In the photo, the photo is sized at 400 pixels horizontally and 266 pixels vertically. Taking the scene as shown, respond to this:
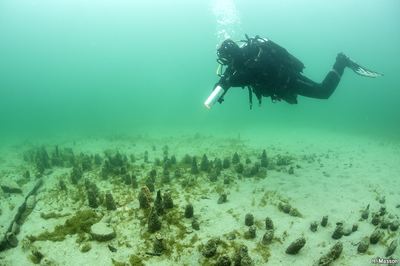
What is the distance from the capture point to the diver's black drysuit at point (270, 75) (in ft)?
18.7

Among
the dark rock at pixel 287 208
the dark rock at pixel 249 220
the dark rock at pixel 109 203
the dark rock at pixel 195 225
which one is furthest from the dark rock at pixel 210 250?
the dark rock at pixel 109 203

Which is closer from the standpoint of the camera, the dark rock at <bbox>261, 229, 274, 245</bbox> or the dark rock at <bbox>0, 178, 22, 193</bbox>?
the dark rock at <bbox>261, 229, 274, 245</bbox>

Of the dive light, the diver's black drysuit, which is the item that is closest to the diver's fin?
the diver's black drysuit

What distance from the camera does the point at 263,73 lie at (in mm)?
5914

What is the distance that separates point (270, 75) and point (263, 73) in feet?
0.92

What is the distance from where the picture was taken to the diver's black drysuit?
18.7ft

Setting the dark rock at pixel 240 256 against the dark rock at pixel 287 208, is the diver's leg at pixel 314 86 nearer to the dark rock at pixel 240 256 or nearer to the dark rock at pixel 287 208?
the dark rock at pixel 287 208

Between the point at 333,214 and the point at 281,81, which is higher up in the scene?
the point at 281,81

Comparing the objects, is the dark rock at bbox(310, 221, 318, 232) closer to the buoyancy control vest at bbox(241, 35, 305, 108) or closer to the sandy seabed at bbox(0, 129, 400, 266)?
the sandy seabed at bbox(0, 129, 400, 266)

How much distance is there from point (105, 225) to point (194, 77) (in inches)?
6772

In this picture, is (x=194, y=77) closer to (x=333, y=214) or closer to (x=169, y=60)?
(x=169, y=60)

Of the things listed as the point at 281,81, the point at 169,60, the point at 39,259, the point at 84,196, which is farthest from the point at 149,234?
the point at 169,60

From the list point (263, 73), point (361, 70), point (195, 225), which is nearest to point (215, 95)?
point (263, 73)

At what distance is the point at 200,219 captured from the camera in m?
4.46
